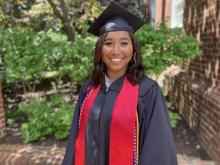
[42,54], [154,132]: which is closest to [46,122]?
[42,54]

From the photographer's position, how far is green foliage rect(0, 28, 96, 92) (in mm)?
4230

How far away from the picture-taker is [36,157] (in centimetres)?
361

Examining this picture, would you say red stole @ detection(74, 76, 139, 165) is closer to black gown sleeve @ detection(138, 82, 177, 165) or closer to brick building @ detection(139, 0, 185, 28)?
black gown sleeve @ detection(138, 82, 177, 165)

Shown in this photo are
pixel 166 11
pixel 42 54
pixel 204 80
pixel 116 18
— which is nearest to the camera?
pixel 116 18

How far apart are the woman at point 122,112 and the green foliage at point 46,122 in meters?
2.25

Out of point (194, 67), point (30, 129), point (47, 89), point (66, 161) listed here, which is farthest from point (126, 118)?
point (47, 89)

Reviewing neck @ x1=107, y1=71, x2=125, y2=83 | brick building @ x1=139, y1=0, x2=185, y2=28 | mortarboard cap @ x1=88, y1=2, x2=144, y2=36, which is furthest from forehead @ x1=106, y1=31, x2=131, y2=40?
brick building @ x1=139, y1=0, x2=185, y2=28

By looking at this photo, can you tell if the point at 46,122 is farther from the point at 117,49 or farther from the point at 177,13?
the point at 177,13

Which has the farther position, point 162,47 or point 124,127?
point 162,47

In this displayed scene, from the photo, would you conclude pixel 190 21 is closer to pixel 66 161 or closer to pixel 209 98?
pixel 209 98

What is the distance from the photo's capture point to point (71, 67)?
4.25m

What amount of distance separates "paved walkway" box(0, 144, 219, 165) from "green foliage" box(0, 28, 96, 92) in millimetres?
1128

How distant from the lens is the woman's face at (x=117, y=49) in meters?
1.92

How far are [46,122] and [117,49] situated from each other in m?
2.83
